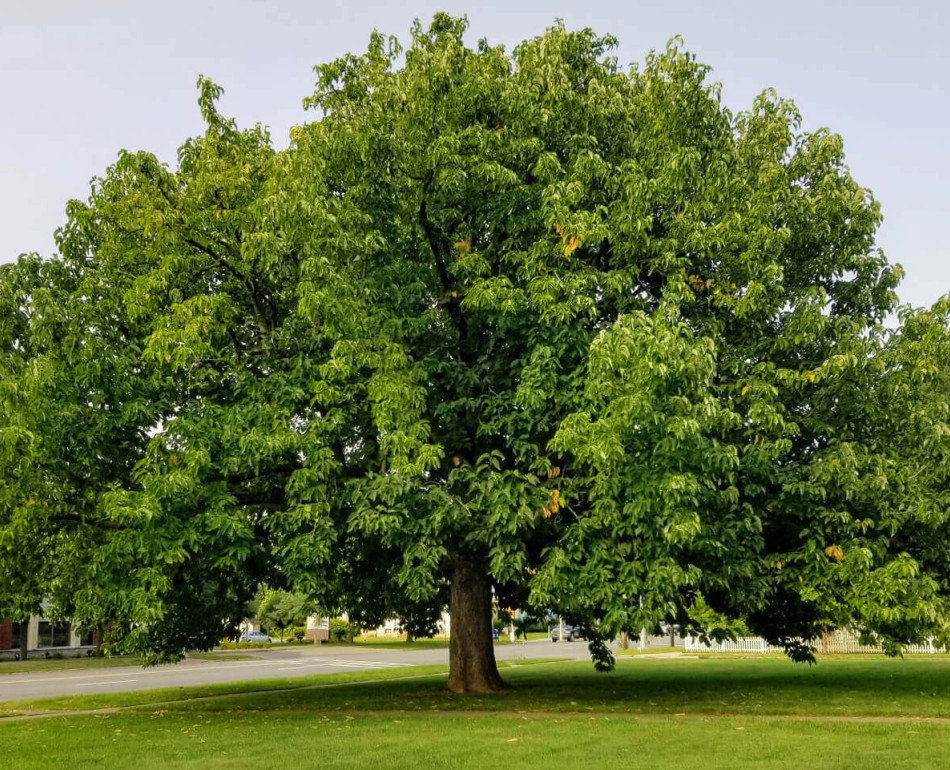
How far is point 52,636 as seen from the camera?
58.8m

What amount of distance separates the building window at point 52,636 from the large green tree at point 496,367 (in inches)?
1765

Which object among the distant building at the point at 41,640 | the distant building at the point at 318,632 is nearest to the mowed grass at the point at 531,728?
the distant building at the point at 41,640

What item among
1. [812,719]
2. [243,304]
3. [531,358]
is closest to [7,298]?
[243,304]

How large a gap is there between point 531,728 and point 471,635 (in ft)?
21.0

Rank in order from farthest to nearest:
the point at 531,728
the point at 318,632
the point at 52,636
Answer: the point at 318,632, the point at 52,636, the point at 531,728

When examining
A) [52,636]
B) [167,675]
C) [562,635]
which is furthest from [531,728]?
[562,635]

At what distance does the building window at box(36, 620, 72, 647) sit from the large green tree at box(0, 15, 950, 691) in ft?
147

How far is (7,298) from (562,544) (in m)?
11.1

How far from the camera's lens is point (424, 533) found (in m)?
16.0

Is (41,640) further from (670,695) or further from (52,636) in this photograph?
(670,695)

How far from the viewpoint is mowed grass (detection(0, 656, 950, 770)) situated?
39.8ft

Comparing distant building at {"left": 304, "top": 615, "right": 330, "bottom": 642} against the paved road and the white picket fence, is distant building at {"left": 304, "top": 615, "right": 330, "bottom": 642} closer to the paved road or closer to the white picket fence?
the paved road

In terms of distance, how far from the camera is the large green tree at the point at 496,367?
51.2 feet

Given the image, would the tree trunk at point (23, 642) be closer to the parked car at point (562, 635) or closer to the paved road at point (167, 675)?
the paved road at point (167, 675)
